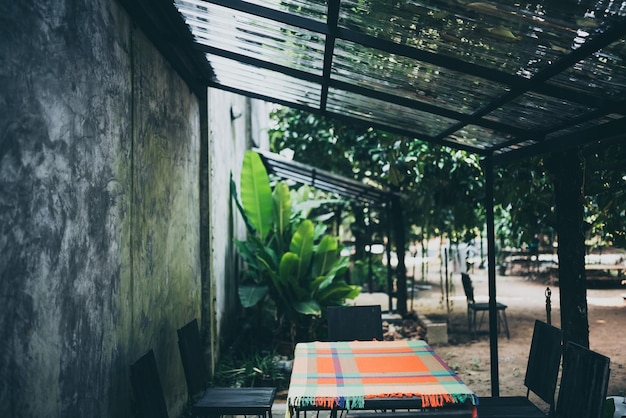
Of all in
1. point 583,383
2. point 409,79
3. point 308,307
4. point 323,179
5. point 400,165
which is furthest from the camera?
point 323,179

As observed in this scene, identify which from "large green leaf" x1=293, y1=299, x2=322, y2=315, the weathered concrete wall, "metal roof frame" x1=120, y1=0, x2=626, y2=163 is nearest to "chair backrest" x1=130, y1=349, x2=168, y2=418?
"metal roof frame" x1=120, y1=0, x2=626, y2=163

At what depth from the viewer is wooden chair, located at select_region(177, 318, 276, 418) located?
402cm

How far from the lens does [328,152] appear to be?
42.1ft

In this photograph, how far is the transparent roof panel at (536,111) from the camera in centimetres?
368

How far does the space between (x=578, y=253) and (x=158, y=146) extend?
3462 millimetres

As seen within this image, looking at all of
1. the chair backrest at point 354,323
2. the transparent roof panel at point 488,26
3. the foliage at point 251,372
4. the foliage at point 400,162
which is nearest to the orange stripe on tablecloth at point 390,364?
the chair backrest at point 354,323

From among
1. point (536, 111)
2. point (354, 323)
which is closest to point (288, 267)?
point (354, 323)

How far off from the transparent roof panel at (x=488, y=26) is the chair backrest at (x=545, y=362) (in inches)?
67.5

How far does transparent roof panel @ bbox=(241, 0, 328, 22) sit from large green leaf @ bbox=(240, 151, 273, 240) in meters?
4.35

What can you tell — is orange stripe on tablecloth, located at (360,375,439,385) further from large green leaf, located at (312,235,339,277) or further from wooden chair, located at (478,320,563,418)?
large green leaf, located at (312,235,339,277)

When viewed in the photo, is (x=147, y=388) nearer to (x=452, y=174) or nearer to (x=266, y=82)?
(x=266, y=82)

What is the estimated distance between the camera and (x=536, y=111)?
397 cm

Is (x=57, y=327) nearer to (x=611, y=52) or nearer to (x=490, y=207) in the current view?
(x=611, y=52)

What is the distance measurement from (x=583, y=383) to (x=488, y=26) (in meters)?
2.05
